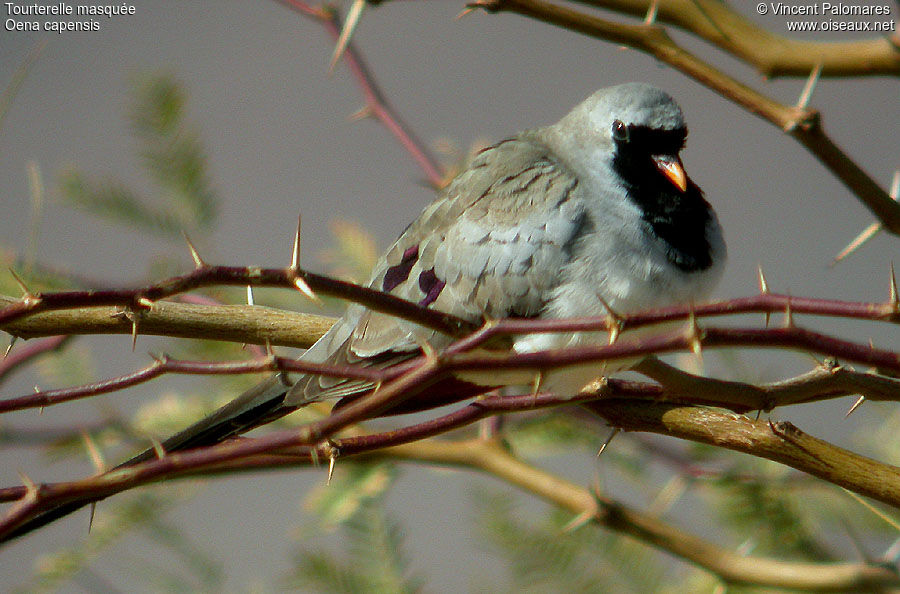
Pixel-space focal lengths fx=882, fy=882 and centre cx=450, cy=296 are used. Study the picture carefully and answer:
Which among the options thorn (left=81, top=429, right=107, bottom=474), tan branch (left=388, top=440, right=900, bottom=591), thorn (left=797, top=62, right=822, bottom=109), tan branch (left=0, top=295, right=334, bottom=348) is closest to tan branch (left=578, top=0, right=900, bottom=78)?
thorn (left=797, top=62, right=822, bottom=109)

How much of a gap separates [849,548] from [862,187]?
1480 mm

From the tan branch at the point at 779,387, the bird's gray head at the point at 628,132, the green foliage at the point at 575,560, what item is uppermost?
the bird's gray head at the point at 628,132

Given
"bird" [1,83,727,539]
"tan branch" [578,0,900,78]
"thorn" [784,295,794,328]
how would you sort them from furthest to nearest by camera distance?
"bird" [1,83,727,539] → "tan branch" [578,0,900,78] → "thorn" [784,295,794,328]

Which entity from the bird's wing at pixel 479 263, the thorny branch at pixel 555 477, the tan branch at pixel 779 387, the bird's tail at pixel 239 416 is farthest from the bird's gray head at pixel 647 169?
the bird's tail at pixel 239 416

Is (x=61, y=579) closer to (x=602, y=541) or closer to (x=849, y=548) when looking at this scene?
(x=602, y=541)

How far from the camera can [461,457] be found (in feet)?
6.07

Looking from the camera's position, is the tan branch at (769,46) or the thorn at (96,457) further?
the tan branch at (769,46)

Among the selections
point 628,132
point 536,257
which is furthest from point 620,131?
point 536,257

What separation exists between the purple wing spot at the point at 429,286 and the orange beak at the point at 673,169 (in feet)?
1.69

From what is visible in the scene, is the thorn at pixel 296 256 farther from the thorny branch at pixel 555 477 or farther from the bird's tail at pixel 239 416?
the bird's tail at pixel 239 416

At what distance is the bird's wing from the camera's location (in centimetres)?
163

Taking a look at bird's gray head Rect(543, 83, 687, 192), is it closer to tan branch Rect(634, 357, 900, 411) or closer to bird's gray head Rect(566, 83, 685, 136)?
bird's gray head Rect(566, 83, 685, 136)

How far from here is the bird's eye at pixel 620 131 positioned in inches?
73.5

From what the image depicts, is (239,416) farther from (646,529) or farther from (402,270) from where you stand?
(646,529)
